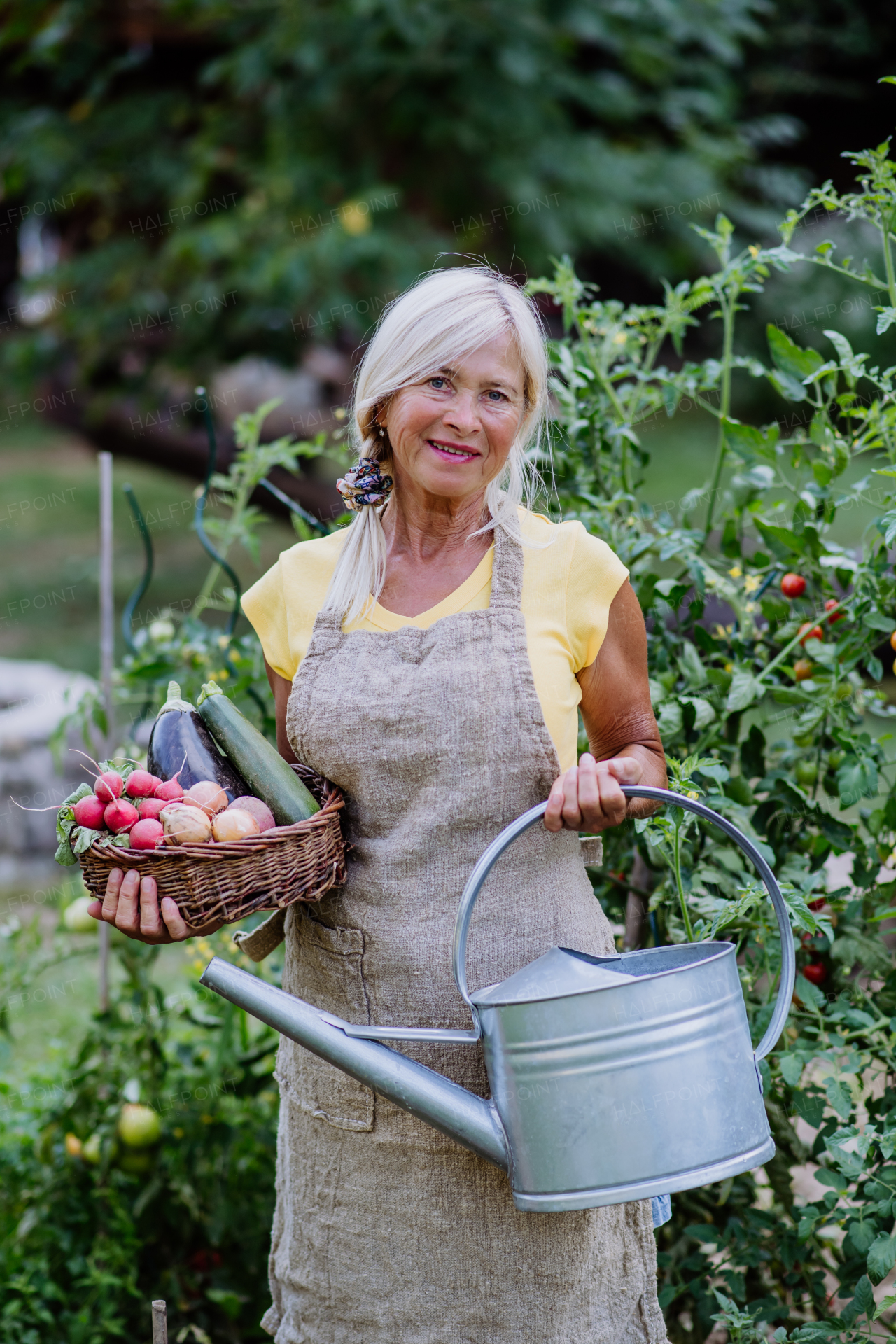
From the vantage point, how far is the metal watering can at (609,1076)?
127 cm

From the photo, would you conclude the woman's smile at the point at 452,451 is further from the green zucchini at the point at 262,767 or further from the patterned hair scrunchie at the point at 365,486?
the green zucchini at the point at 262,767

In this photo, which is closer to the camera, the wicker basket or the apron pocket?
the wicker basket

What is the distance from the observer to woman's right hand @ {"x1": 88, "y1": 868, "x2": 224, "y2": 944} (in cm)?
141

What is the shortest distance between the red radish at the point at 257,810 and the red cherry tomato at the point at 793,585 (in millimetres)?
986

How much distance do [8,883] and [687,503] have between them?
3941mm

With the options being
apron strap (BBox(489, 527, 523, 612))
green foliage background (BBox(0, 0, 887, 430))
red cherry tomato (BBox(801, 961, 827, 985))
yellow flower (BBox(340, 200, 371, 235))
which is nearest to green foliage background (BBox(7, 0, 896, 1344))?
red cherry tomato (BBox(801, 961, 827, 985))

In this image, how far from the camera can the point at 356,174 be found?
21.4 ft

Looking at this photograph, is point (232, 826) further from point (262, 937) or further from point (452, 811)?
point (262, 937)

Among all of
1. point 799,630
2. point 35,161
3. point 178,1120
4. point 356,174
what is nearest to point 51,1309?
point 178,1120

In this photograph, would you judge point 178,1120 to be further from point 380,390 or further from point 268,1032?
point 380,390

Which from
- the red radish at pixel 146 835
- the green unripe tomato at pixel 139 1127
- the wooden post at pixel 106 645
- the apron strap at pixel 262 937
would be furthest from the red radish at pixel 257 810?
the green unripe tomato at pixel 139 1127

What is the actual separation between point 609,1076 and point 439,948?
33cm

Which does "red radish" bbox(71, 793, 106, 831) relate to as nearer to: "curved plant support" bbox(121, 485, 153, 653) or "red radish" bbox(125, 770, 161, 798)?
"red radish" bbox(125, 770, 161, 798)

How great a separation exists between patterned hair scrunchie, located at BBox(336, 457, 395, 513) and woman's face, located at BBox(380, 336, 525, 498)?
4.1 inches
